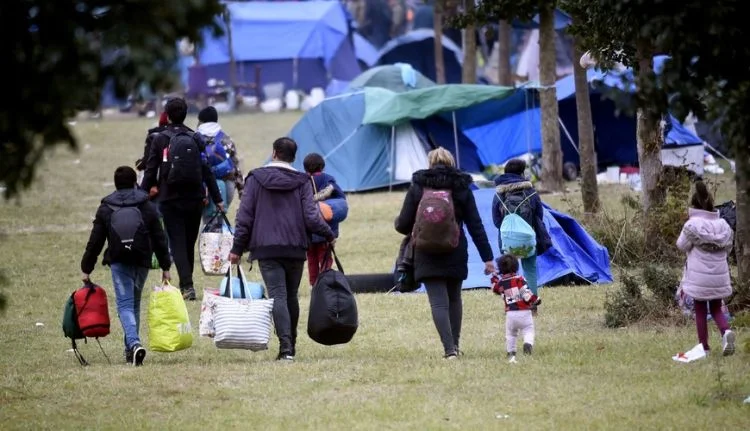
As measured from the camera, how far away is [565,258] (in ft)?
45.0

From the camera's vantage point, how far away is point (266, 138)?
35.1 metres

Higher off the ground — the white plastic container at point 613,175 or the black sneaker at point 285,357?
the white plastic container at point 613,175

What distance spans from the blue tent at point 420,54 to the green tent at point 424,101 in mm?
21441

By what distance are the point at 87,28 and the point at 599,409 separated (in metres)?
4.08

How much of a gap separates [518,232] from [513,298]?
2383mm

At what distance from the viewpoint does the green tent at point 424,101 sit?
75.5ft

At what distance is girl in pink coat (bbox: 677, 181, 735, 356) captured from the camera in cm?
938

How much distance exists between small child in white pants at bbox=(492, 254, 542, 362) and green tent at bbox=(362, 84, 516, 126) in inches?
530

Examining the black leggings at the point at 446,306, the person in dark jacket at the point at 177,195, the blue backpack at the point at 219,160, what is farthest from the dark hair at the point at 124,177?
the blue backpack at the point at 219,160

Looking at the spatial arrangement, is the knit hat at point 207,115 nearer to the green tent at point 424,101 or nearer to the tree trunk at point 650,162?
the tree trunk at point 650,162

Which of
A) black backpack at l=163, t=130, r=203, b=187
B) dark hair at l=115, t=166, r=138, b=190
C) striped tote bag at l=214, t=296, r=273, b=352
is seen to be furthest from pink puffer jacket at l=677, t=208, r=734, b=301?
black backpack at l=163, t=130, r=203, b=187

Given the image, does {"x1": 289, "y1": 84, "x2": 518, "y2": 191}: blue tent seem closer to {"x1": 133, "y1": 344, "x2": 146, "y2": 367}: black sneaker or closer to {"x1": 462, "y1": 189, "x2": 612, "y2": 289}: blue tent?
{"x1": 462, "y1": 189, "x2": 612, "y2": 289}: blue tent

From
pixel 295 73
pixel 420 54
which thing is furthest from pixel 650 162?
pixel 295 73

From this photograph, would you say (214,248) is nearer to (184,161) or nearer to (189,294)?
(189,294)
